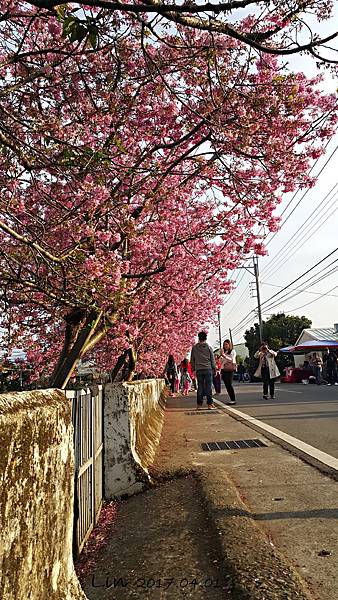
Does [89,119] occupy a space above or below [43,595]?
above

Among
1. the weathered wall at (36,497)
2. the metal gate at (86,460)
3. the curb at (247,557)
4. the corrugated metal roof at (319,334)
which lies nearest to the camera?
the weathered wall at (36,497)

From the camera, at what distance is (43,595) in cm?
190

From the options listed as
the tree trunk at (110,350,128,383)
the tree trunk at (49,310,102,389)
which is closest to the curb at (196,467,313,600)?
the tree trunk at (49,310,102,389)

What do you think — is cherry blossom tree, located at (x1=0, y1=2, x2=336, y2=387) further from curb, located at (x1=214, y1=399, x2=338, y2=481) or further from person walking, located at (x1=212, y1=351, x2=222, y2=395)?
person walking, located at (x1=212, y1=351, x2=222, y2=395)

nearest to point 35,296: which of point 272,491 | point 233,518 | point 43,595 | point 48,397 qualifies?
point 272,491

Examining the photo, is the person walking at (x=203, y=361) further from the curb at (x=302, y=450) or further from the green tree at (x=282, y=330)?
the green tree at (x=282, y=330)

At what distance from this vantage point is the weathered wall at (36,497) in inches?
64.1

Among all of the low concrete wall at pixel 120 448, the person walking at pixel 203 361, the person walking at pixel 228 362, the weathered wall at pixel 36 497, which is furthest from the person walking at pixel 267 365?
the weathered wall at pixel 36 497

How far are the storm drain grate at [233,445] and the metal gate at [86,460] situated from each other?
2.73 m

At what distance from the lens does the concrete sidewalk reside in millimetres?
2961

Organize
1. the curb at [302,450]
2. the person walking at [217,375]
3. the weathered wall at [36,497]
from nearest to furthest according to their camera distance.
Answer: the weathered wall at [36,497] < the curb at [302,450] < the person walking at [217,375]

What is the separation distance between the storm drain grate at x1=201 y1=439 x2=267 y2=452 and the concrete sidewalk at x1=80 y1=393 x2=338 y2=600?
4.38 ft

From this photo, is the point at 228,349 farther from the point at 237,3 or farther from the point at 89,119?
the point at 237,3

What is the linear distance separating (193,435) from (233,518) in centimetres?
551
